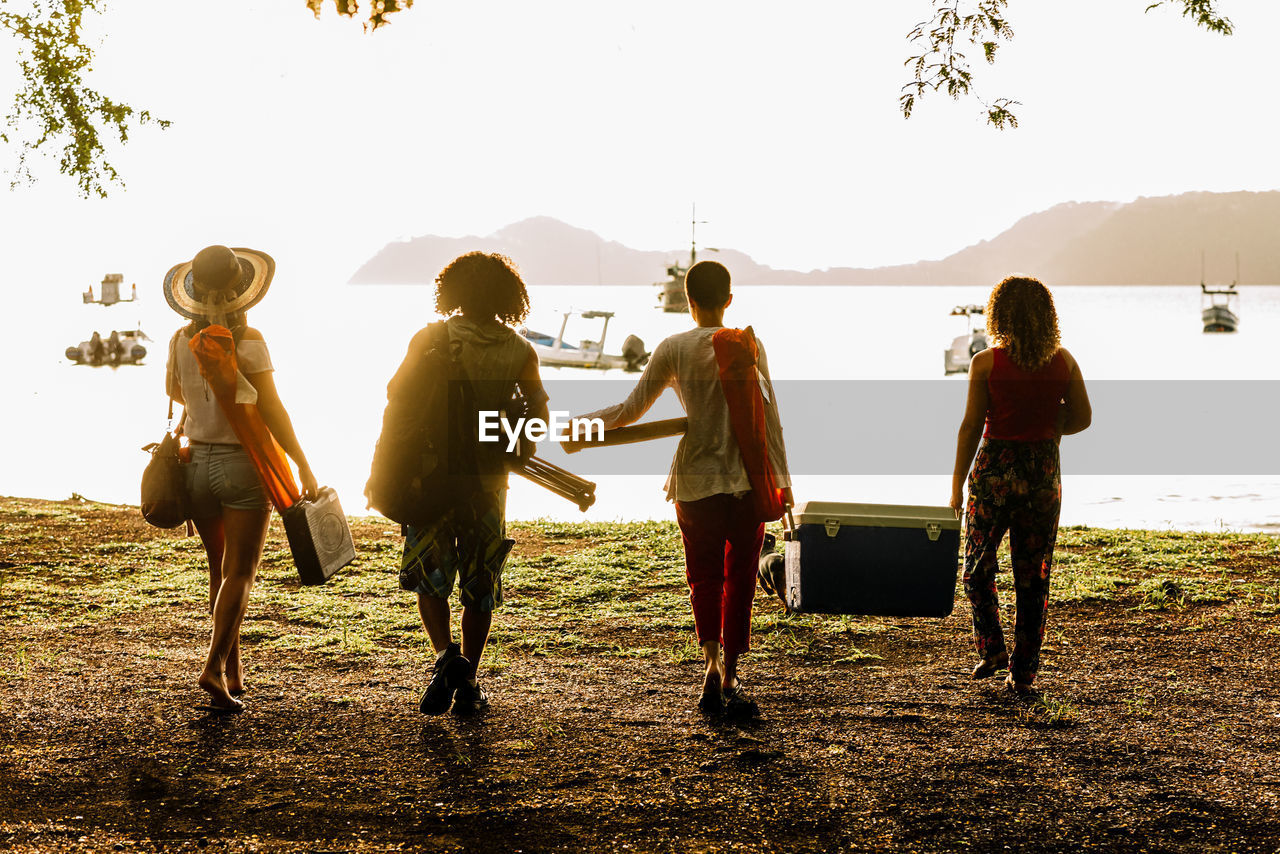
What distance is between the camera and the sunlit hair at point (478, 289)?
4340 mm

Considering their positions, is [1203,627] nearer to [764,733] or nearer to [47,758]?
[764,733]

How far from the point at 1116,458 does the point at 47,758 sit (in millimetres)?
22562

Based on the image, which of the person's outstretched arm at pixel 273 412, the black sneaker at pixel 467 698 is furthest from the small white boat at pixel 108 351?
the black sneaker at pixel 467 698

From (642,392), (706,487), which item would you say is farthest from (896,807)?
(642,392)

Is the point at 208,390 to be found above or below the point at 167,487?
above

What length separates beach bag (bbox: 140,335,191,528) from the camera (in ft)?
14.4

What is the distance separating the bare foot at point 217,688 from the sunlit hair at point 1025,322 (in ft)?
10.4

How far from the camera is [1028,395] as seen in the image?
4723mm

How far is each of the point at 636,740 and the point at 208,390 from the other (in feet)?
6.39

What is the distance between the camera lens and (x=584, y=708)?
4.74 m

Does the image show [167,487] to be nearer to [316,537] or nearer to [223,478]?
[223,478]

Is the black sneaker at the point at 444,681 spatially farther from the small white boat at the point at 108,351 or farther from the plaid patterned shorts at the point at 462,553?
the small white boat at the point at 108,351

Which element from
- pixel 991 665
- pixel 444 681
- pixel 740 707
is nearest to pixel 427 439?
pixel 444 681

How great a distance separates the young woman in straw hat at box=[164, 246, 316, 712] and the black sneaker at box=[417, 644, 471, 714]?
2.48 feet
